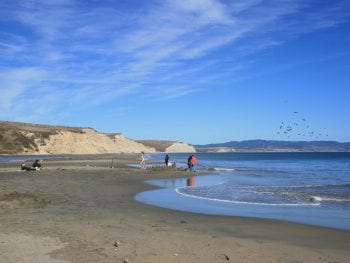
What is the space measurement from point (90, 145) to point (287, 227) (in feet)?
491

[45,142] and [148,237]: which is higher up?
[45,142]

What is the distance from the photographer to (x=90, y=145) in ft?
Result: 526

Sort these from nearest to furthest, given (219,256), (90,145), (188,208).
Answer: (219,256) < (188,208) < (90,145)

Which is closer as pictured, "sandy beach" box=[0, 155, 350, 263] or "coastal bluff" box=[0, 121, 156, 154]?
"sandy beach" box=[0, 155, 350, 263]

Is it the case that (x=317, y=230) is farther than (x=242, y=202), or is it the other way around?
(x=242, y=202)

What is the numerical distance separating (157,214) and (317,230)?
5.77 meters

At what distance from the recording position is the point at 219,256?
9.88m

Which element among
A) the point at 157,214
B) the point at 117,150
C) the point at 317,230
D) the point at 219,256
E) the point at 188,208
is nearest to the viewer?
the point at 219,256

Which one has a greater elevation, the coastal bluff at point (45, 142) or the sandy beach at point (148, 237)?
the coastal bluff at point (45, 142)

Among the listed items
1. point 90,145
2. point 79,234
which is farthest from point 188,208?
point 90,145

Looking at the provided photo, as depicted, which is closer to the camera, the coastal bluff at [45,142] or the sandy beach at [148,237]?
the sandy beach at [148,237]

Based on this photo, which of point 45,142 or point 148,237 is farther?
point 45,142

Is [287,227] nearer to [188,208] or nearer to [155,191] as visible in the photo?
[188,208]

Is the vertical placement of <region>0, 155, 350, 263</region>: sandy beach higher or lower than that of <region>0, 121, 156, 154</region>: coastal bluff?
lower
